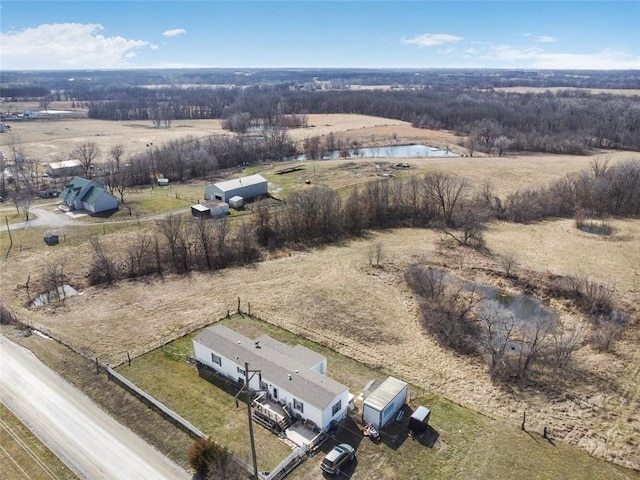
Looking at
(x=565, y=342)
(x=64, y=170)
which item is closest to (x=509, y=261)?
(x=565, y=342)

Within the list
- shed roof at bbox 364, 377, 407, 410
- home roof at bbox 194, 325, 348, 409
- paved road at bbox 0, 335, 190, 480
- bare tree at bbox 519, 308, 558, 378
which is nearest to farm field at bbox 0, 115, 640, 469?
bare tree at bbox 519, 308, 558, 378

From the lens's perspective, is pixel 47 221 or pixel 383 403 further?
pixel 47 221

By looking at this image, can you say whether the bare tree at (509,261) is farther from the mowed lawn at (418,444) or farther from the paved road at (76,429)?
the paved road at (76,429)

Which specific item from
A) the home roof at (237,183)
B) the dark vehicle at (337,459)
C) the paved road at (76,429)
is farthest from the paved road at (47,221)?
the dark vehicle at (337,459)

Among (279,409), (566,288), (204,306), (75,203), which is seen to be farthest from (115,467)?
(75,203)

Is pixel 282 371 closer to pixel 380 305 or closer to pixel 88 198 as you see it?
pixel 380 305

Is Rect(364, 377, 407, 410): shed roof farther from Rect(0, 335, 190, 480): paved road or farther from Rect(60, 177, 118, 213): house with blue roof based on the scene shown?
Rect(60, 177, 118, 213): house with blue roof
